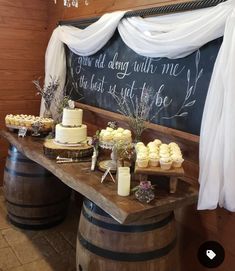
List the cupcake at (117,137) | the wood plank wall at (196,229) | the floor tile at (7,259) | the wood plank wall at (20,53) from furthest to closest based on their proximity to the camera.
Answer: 1. the wood plank wall at (20,53)
2. the floor tile at (7,259)
3. the cupcake at (117,137)
4. the wood plank wall at (196,229)

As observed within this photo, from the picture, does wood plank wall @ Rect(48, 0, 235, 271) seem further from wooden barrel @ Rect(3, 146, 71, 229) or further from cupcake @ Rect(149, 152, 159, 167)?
wooden barrel @ Rect(3, 146, 71, 229)

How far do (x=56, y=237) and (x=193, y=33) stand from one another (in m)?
1.88

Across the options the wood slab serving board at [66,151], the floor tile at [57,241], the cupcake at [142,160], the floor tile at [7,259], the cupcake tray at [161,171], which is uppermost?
the cupcake at [142,160]

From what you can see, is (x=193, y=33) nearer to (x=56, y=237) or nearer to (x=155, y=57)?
(x=155, y=57)

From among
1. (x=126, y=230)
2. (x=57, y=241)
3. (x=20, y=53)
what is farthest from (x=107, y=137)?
(x=20, y=53)

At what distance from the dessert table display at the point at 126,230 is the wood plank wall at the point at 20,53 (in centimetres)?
199

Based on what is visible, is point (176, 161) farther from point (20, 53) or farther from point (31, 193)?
point (20, 53)

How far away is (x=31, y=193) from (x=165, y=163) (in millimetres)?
1336

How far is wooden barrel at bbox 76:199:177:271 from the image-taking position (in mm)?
1552

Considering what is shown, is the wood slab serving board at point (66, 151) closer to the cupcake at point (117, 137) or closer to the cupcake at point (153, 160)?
the cupcake at point (117, 137)

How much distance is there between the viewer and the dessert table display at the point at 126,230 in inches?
59.5

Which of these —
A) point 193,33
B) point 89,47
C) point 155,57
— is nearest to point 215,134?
point 193,33

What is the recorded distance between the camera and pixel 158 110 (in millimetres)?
2135

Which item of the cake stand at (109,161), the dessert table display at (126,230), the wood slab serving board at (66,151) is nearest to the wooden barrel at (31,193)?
the wood slab serving board at (66,151)
